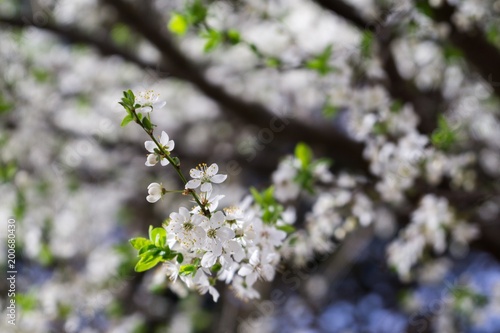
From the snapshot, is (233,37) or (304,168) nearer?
(304,168)

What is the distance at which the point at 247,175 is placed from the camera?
18.7ft

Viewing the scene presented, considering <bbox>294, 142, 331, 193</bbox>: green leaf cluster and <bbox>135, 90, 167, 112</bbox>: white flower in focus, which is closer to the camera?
<bbox>135, 90, 167, 112</bbox>: white flower in focus

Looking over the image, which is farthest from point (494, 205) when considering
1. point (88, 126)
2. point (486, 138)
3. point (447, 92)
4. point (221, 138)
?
point (88, 126)

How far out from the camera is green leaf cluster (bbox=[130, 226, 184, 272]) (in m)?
1.42

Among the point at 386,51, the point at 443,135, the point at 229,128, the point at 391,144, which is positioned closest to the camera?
the point at 443,135

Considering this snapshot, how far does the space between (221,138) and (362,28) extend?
3.03 m

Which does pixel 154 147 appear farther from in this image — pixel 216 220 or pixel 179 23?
pixel 179 23

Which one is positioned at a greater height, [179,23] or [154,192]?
[179,23]

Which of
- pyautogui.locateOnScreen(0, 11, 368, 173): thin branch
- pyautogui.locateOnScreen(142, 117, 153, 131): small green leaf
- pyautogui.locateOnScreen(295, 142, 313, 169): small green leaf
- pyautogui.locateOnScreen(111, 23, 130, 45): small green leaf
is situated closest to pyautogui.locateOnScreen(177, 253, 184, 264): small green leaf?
pyautogui.locateOnScreen(142, 117, 153, 131): small green leaf

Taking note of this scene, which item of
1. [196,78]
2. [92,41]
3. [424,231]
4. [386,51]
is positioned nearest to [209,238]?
[424,231]

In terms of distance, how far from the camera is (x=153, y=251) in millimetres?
1429

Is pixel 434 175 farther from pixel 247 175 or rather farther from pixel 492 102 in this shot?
pixel 247 175

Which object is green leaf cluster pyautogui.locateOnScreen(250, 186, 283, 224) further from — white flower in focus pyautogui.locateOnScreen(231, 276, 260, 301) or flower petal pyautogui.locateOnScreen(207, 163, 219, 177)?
flower petal pyautogui.locateOnScreen(207, 163, 219, 177)

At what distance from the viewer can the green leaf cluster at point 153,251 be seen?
1.42 m
